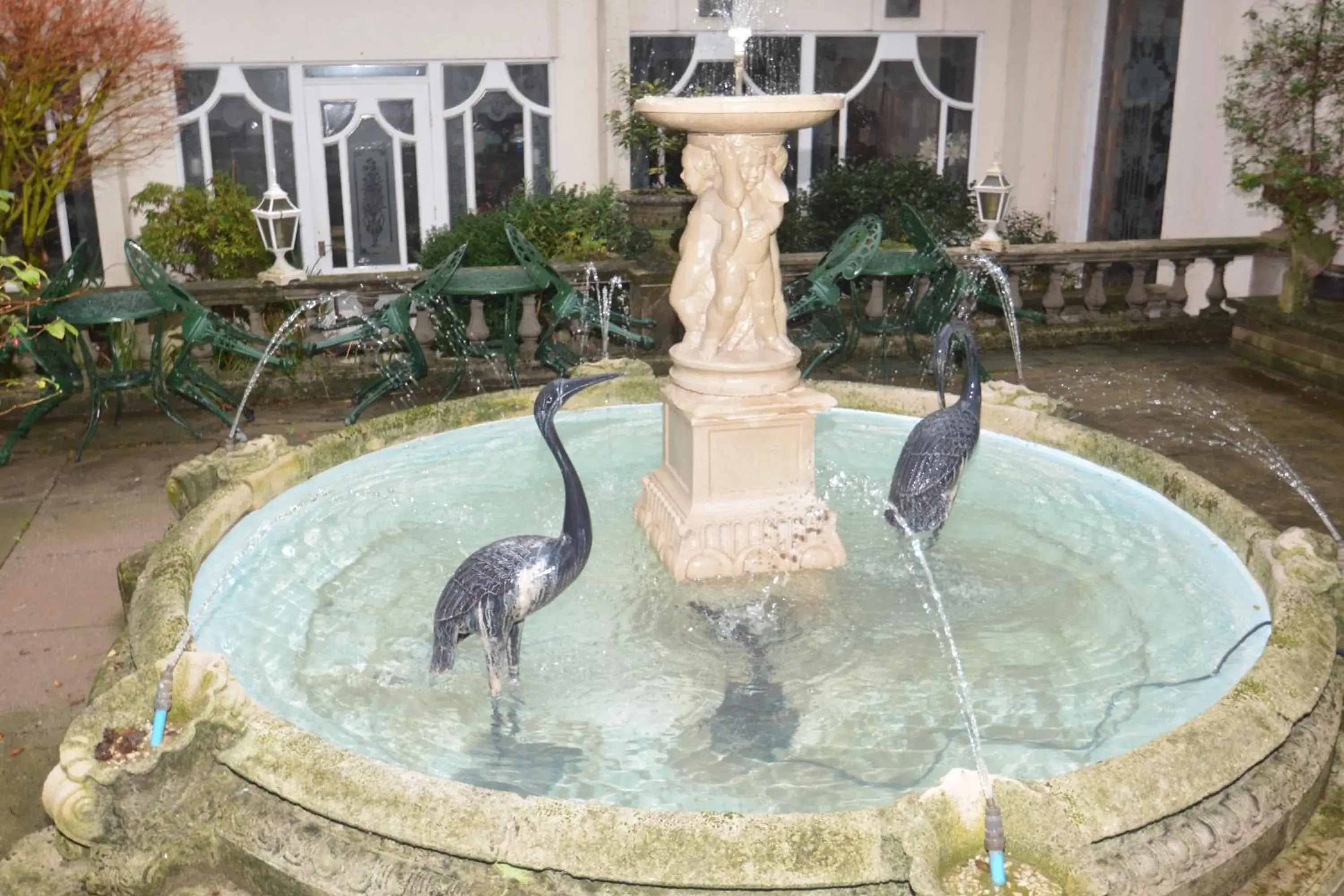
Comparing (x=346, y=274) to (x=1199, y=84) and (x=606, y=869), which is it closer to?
(x=606, y=869)

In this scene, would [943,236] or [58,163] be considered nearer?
[58,163]

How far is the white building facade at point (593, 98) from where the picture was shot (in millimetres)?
15047

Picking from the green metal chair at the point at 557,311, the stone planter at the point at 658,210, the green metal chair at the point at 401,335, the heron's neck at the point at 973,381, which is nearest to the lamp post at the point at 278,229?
the green metal chair at the point at 401,335

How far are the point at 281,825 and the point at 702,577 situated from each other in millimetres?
2424

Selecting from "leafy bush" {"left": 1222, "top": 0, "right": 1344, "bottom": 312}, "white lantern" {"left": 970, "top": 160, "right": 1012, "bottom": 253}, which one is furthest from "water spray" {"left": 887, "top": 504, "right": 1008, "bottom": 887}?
"leafy bush" {"left": 1222, "top": 0, "right": 1344, "bottom": 312}

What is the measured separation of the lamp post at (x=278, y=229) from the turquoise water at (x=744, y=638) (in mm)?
3955

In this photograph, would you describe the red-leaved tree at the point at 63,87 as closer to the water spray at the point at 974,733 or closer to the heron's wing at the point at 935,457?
the heron's wing at the point at 935,457

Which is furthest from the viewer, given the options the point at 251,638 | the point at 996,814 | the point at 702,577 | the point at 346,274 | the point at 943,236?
the point at 943,236

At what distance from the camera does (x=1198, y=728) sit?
3963 mm

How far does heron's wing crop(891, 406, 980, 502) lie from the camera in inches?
220

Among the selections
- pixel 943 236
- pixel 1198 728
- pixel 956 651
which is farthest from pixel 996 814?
pixel 943 236

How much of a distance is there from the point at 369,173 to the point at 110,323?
7.09 metres

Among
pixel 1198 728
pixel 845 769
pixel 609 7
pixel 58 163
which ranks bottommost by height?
pixel 845 769

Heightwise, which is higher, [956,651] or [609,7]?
[609,7]
